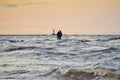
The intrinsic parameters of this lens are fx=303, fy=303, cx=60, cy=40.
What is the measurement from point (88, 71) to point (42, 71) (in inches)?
63.4

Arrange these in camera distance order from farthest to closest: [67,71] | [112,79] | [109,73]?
[67,71]
[109,73]
[112,79]

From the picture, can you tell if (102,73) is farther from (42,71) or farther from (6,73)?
(6,73)

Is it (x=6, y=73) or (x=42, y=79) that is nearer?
(x=42, y=79)

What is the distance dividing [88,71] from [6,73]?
2609 millimetres

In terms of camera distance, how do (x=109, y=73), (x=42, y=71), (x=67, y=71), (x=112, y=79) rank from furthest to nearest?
(x=42, y=71) → (x=67, y=71) → (x=109, y=73) → (x=112, y=79)

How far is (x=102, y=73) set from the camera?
8773mm

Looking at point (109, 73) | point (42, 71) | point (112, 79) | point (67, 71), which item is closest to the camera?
point (112, 79)

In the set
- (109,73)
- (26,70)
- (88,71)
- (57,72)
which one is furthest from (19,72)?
(109,73)

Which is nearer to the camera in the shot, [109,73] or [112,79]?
[112,79]

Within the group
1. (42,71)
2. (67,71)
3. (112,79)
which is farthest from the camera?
(42,71)

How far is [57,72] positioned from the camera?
31.0 ft

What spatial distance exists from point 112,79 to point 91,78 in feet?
2.12

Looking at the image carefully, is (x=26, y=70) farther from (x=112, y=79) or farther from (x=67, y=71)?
(x=112, y=79)

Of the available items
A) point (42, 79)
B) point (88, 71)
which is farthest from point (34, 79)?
point (88, 71)
